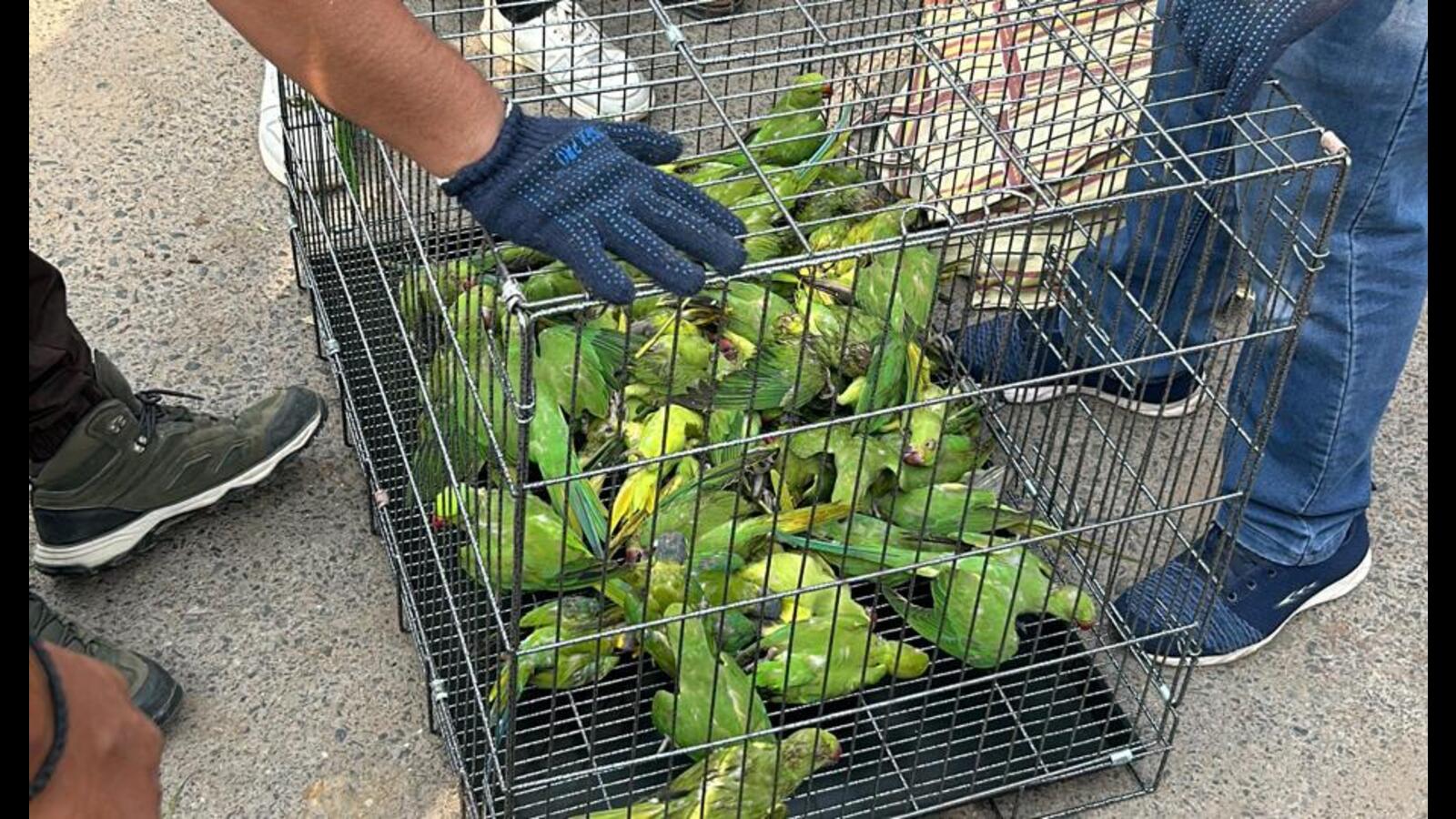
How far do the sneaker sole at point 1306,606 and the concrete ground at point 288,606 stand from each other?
22 mm

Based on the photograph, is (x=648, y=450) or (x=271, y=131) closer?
(x=648, y=450)

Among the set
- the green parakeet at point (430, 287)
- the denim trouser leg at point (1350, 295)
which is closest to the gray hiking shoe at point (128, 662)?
the green parakeet at point (430, 287)

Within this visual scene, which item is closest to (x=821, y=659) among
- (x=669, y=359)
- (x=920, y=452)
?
(x=920, y=452)

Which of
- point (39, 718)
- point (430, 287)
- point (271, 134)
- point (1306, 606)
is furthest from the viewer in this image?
point (271, 134)

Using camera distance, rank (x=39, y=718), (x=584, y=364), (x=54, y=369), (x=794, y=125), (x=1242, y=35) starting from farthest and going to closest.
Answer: (x=794, y=125) → (x=54, y=369) → (x=584, y=364) → (x=1242, y=35) → (x=39, y=718)

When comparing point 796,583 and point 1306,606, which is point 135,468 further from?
point 1306,606

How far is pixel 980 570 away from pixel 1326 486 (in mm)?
610

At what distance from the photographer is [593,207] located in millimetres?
1726

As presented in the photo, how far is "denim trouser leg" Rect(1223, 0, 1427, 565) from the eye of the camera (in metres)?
2.10

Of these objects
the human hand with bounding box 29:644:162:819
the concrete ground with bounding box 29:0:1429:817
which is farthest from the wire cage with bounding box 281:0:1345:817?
the human hand with bounding box 29:644:162:819

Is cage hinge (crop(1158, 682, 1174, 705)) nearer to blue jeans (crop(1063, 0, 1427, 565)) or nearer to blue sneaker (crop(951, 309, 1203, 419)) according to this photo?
blue jeans (crop(1063, 0, 1427, 565))

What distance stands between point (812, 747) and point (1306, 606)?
3.06 feet

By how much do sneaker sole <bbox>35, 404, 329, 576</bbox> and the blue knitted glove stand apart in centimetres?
98

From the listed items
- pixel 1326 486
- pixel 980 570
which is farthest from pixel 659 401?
pixel 1326 486
